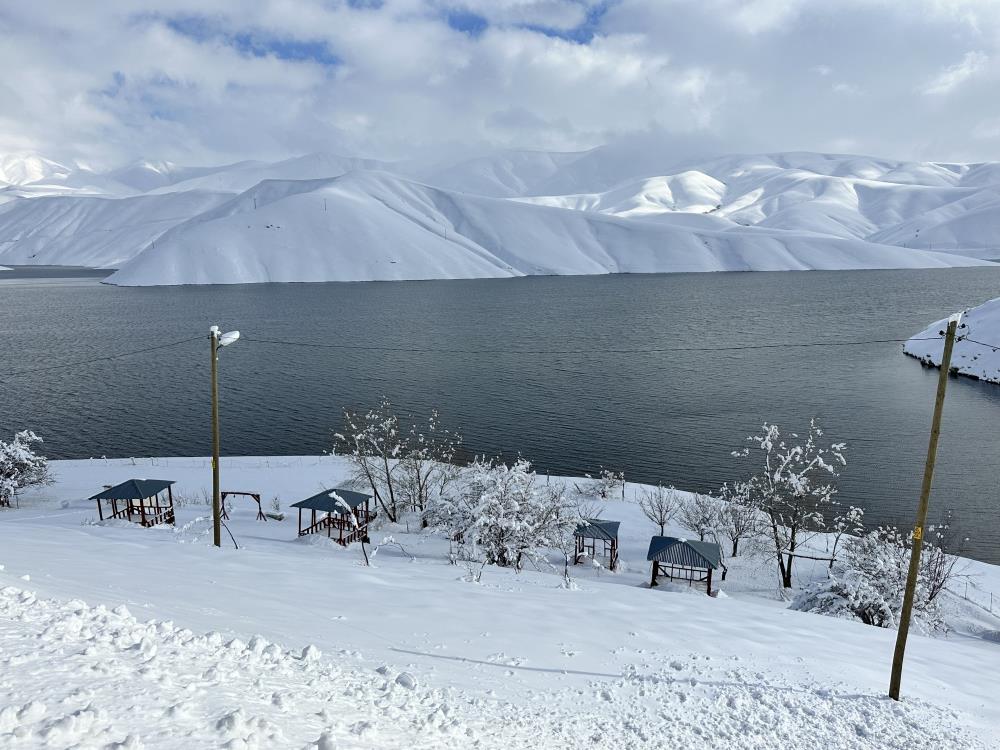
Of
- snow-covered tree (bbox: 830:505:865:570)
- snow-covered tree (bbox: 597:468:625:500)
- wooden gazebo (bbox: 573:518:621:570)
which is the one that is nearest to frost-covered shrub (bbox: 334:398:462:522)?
snow-covered tree (bbox: 597:468:625:500)

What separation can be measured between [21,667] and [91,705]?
4.81 feet

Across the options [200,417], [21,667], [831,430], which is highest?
[21,667]

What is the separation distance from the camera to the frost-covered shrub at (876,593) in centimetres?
2094

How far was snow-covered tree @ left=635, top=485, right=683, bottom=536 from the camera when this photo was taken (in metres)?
31.1

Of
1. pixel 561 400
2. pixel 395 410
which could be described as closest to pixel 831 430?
pixel 561 400

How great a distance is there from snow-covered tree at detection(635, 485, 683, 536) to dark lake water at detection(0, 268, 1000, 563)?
16.3 ft

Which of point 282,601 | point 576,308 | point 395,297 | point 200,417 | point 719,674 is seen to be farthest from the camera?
point 395,297

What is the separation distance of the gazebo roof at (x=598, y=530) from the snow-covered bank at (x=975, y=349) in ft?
171

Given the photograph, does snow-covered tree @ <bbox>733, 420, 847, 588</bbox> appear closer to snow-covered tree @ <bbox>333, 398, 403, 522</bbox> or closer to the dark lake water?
the dark lake water

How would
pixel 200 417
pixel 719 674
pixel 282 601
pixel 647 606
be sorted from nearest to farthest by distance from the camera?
pixel 719 674 → pixel 282 601 → pixel 647 606 → pixel 200 417

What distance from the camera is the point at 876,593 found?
69.1ft

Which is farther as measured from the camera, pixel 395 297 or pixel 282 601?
pixel 395 297

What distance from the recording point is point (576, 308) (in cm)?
12550

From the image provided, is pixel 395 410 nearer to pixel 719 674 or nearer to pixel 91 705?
pixel 719 674
